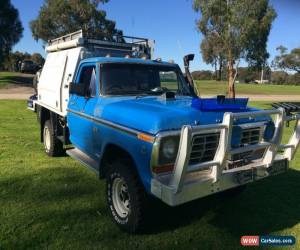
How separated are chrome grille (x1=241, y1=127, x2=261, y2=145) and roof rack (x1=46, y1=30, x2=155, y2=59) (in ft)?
13.6

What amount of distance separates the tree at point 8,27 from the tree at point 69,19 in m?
8.53

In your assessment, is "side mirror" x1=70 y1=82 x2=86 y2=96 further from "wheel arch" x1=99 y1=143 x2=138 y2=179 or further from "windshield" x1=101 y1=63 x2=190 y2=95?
"wheel arch" x1=99 y1=143 x2=138 y2=179

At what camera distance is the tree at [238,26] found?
848 inches

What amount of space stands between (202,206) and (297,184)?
2158 mm

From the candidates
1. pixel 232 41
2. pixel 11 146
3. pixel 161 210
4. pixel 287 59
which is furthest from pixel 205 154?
pixel 287 59

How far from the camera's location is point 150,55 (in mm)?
8922

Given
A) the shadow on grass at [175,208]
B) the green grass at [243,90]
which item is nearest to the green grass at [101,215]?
the shadow on grass at [175,208]

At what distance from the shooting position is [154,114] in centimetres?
418

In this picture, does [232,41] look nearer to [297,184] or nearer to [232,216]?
[297,184]

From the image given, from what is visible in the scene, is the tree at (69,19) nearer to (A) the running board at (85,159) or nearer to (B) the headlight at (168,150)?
(A) the running board at (85,159)

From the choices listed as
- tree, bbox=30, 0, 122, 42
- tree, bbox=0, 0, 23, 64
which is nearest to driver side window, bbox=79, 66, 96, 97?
tree, bbox=0, 0, 23, 64

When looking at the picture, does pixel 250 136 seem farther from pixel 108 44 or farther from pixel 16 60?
pixel 16 60

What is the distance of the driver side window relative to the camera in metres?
5.81

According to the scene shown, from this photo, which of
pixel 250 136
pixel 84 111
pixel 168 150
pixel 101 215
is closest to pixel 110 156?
pixel 101 215
